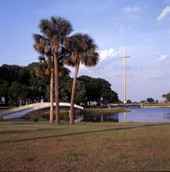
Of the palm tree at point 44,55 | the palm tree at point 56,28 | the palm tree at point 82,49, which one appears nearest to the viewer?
the palm tree at point 82,49

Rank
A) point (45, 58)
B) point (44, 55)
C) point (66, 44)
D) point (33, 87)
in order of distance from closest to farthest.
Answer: point (66, 44) < point (44, 55) < point (45, 58) < point (33, 87)

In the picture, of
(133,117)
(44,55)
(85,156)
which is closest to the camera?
(85,156)

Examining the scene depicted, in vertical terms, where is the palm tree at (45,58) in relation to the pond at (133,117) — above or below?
above

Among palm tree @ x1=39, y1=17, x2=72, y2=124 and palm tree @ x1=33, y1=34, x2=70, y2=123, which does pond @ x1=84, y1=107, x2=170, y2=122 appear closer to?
palm tree @ x1=33, y1=34, x2=70, y2=123

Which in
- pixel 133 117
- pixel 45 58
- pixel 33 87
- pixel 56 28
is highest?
pixel 56 28

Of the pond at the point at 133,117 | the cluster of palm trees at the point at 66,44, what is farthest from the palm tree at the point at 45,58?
the pond at the point at 133,117

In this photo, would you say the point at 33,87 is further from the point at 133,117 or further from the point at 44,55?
the point at 44,55

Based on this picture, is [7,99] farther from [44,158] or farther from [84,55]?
[44,158]

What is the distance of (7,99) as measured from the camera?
299 feet

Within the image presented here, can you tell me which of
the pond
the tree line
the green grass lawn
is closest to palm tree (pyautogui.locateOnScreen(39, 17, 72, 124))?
the green grass lawn

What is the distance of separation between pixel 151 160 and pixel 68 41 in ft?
60.9

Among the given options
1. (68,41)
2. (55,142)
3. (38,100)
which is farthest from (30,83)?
(55,142)

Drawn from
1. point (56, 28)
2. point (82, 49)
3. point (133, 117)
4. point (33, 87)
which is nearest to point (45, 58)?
point (56, 28)

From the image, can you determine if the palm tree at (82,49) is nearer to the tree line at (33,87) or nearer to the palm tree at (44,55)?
the palm tree at (44,55)
